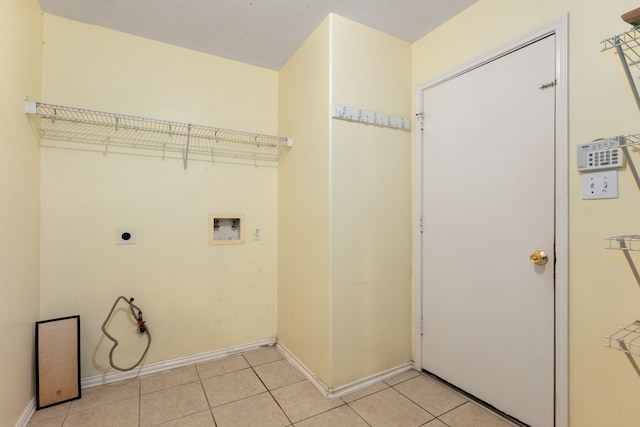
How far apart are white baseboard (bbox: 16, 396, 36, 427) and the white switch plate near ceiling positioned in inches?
126

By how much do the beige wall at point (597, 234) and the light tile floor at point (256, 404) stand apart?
54cm

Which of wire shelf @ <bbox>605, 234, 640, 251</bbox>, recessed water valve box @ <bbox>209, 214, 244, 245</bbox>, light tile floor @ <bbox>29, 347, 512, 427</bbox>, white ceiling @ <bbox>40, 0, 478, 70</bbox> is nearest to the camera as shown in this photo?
wire shelf @ <bbox>605, 234, 640, 251</bbox>

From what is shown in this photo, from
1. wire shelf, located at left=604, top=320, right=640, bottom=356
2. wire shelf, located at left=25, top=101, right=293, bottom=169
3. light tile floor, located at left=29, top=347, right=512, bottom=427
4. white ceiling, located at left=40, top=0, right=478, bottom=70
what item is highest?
white ceiling, located at left=40, top=0, right=478, bottom=70

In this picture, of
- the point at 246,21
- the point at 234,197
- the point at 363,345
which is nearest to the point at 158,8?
the point at 246,21

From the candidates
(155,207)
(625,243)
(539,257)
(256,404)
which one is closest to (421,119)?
(539,257)

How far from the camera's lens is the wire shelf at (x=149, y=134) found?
6.40 feet

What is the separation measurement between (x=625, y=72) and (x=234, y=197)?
99.2 inches

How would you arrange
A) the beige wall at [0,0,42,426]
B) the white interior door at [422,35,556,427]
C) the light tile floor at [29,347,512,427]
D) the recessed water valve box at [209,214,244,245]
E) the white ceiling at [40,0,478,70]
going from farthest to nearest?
the recessed water valve box at [209,214,244,245] → the white ceiling at [40,0,478,70] → the light tile floor at [29,347,512,427] → the white interior door at [422,35,556,427] → the beige wall at [0,0,42,426]

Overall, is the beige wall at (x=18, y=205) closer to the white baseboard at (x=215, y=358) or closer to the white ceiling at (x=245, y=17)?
the white baseboard at (x=215, y=358)

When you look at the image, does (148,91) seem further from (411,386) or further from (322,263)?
(411,386)

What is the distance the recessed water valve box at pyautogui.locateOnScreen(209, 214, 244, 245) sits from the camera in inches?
97.6

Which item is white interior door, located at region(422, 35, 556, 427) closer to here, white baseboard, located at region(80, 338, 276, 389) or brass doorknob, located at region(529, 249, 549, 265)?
brass doorknob, located at region(529, 249, 549, 265)

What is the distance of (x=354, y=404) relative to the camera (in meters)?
1.87

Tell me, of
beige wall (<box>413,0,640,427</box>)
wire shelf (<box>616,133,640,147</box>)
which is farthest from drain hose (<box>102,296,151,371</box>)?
wire shelf (<box>616,133,640,147</box>)
